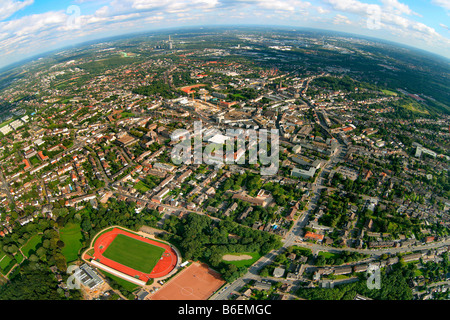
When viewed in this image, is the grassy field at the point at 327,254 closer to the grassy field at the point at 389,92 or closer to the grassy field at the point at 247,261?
the grassy field at the point at 247,261

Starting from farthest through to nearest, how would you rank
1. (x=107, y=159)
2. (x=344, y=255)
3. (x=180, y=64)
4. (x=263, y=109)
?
(x=180, y=64) → (x=263, y=109) → (x=107, y=159) → (x=344, y=255)

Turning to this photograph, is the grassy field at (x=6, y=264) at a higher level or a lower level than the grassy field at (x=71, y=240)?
lower

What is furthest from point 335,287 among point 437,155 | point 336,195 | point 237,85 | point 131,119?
point 237,85

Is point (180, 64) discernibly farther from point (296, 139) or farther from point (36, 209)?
point (36, 209)

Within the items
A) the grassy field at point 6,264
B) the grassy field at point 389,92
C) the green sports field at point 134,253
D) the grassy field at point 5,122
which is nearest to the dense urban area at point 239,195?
the grassy field at point 6,264

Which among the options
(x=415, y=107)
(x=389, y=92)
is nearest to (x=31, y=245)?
(x=415, y=107)

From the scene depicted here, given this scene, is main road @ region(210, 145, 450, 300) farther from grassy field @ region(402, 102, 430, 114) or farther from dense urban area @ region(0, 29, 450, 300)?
grassy field @ region(402, 102, 430, 114)
